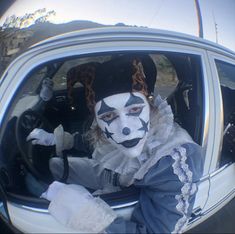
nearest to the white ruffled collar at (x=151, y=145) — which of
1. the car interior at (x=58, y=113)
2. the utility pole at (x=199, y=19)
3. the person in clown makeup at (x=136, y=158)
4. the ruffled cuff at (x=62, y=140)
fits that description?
the person in clown makeup at (x=136, y=158)

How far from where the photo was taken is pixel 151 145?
150cm

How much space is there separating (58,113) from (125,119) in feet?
2.08

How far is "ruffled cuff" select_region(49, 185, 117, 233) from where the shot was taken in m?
1.34

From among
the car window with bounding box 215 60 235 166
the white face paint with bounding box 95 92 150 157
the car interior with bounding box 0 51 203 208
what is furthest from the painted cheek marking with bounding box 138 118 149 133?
the car window with bounding box 215 60 235 166

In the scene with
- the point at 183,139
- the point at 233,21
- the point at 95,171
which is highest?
the point at 233,21

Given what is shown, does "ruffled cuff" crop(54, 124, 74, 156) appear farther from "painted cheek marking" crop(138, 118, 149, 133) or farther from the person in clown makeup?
"painted cheek marking" crop(138, 118, 149, 133)

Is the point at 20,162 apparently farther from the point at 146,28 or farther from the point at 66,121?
the point at 146,28

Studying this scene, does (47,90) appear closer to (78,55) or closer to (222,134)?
(78,55)

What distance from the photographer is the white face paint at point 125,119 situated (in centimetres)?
142

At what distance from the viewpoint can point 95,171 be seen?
1.73m

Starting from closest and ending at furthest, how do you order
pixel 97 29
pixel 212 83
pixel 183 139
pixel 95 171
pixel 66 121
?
pixel 97 29 < pixel 183 139 < pixel 212 83 < pixel 95 171 < pixel 66 121

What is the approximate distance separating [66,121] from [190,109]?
0.65 m

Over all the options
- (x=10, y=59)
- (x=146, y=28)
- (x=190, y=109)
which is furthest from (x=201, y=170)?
(x=10, y=59)

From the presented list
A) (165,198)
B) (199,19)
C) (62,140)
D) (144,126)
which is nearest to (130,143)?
(144,126)
